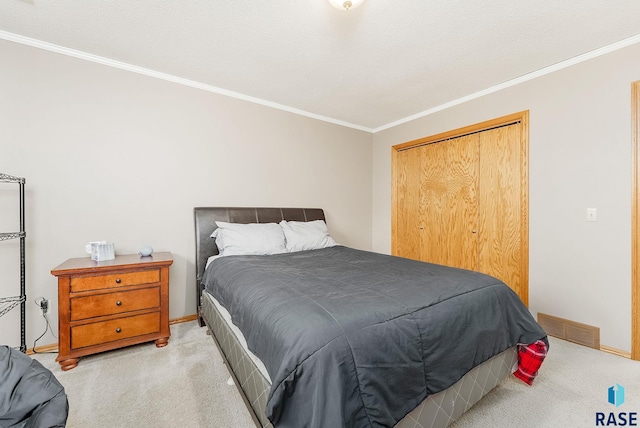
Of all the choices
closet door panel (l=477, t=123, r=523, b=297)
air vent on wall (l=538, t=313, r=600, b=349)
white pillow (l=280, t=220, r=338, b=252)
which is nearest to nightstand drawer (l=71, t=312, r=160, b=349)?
white pillow (l=280, t=220, r=338, b=252)

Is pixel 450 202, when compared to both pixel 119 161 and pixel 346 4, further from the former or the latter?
pixel 119 161

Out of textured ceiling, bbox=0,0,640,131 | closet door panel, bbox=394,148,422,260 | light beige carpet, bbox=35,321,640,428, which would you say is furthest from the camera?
closet door panel, bbox=394,148,422,260

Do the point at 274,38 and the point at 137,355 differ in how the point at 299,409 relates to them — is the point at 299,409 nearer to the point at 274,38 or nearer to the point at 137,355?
the point at 137,355

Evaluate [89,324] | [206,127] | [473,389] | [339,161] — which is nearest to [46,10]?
[206,127]

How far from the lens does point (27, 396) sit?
90cm

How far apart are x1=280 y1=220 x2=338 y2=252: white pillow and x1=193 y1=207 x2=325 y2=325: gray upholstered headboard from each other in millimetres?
207

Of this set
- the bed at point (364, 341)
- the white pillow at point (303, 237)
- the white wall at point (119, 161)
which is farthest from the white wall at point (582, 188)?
the white wall at point (119, 161)

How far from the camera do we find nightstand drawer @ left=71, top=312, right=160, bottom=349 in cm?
199

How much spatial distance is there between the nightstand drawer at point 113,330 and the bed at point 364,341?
61 cm

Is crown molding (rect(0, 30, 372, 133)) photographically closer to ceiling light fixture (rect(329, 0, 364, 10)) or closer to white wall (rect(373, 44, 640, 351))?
ceiling light fixture (rect(329, 0, 364, 10))

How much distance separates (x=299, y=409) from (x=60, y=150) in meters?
2.78

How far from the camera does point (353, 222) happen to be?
13.8ft

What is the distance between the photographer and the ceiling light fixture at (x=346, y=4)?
5.47 ft

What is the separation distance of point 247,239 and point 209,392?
1.30 meters
